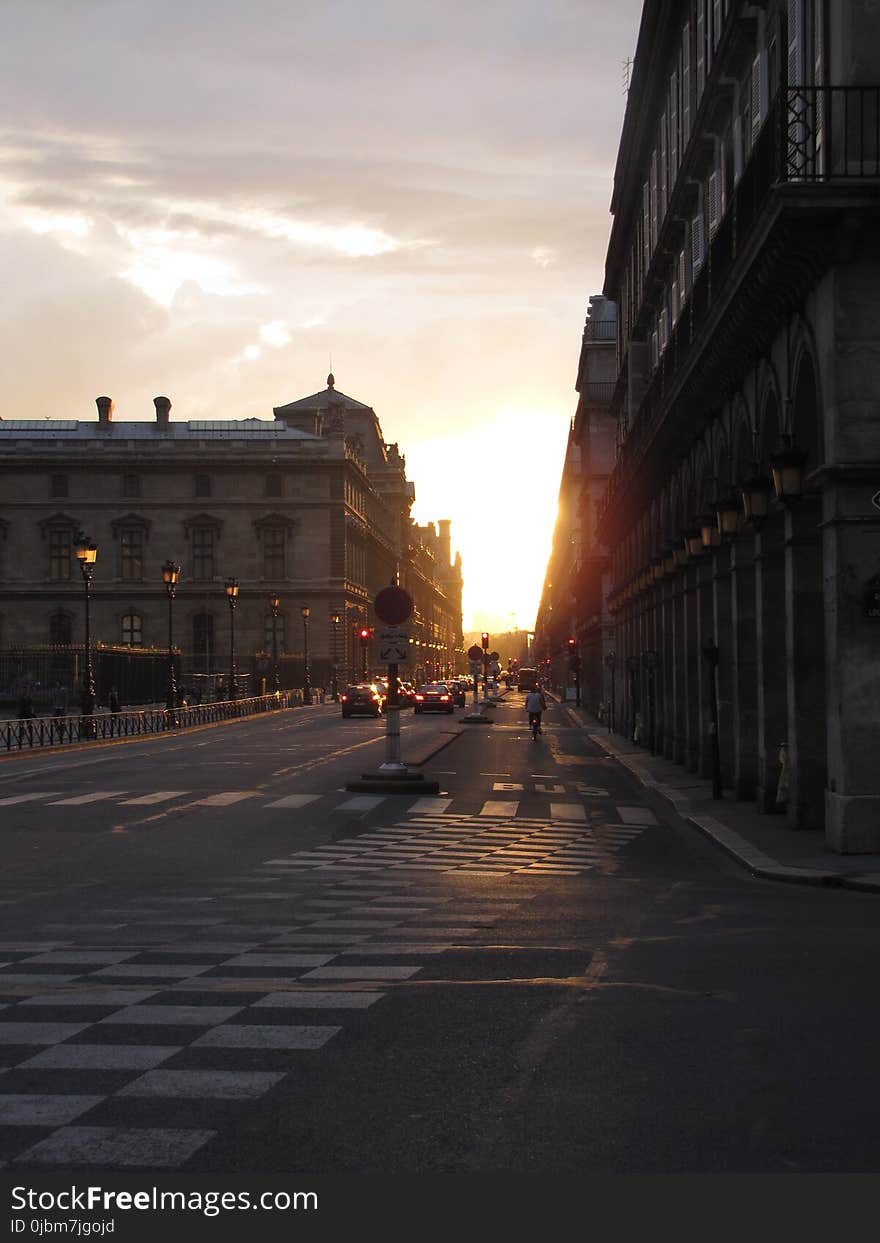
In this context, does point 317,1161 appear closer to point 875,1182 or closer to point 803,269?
point 875,1182

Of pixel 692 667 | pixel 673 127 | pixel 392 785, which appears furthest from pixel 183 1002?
pixel 673 127

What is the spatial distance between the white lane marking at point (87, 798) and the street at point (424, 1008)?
4.99 meters

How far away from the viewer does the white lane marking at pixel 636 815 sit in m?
22.9

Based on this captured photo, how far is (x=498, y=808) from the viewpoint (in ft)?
80.2

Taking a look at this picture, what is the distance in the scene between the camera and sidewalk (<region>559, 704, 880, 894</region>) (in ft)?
49.3

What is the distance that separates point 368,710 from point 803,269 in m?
56.4

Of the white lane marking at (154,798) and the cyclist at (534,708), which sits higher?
the cyclist at (534,708)

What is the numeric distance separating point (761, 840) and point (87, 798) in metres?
11.8

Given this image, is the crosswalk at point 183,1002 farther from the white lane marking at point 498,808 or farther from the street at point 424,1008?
the white lane marking at point 498,808

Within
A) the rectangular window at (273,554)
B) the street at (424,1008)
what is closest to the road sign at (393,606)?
the street at (424,1008)

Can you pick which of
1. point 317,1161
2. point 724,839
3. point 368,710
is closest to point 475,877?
point 724,839

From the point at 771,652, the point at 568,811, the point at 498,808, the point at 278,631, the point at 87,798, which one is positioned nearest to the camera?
the point at 771,652

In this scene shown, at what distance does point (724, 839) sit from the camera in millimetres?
18922

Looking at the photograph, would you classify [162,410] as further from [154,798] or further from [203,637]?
[154,798]
